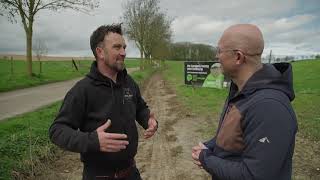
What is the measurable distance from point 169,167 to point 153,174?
0.51 m

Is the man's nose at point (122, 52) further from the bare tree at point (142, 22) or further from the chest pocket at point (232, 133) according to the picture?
the bare tree at point (142, 22)

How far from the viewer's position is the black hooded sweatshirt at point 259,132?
227cm

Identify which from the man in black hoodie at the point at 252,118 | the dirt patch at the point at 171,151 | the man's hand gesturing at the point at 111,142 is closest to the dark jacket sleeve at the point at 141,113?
the man's hand gesturing at the point at 111,142

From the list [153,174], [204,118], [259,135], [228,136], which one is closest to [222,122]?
[228,136]

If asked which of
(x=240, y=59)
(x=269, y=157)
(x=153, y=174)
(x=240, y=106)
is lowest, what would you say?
(x=153, y=174)

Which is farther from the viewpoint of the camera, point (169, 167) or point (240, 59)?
point (169, 167)

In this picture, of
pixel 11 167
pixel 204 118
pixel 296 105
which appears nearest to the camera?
pixel 11 167

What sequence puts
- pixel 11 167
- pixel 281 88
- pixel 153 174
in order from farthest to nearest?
pixel 153 174, pixel 11 167, pixel 281 88

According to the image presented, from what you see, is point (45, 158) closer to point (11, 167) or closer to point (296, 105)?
point (11, 167)

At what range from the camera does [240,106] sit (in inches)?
100

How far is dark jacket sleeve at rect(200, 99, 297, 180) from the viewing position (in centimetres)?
227

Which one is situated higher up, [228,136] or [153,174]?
[228,136]

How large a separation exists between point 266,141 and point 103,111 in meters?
1.77

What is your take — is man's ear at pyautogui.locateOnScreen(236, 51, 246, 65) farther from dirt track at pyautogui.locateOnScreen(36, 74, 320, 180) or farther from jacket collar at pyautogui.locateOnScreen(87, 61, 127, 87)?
dirt track at pyautogui.locateOnScreen(36, 74, 320, 180)
